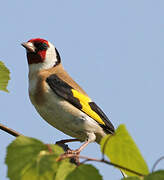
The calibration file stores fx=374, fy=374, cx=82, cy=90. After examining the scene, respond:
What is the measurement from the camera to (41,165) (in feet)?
5.98

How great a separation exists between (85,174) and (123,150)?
12.3 inches

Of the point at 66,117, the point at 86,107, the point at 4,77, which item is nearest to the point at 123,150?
the point at 4,77

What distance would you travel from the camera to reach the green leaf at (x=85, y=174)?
1.89 metres

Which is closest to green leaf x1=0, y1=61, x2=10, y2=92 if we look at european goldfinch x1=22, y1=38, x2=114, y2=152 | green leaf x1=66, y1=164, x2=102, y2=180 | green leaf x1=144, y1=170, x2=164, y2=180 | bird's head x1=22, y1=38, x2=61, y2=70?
green leaf x1=66, y1=164, x2=102, y2=180

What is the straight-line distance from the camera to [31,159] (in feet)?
6.18

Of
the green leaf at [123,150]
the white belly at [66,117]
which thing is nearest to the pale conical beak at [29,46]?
the white belly at [66,117]

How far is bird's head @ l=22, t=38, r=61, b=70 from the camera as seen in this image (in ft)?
18.7

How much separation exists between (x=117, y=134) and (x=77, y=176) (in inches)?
14.7

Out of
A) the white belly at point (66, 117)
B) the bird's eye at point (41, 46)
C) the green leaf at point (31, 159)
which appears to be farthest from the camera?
the bird's eye at point (41, 46)

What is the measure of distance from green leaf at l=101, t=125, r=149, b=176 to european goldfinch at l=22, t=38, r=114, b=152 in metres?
2.69

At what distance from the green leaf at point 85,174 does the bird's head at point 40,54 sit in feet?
12.3

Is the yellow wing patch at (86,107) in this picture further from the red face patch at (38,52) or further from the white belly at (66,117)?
the red face patch at (38,52)

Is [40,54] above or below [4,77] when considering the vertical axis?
below

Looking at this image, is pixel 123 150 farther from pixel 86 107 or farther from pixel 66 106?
pixel 86 107
